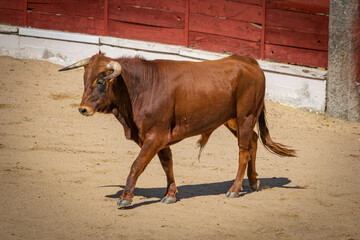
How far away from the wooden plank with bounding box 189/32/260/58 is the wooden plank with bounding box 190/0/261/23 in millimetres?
362

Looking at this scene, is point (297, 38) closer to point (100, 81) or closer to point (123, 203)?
point (100, 81)

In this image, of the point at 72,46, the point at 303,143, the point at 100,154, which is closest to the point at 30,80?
the point at 72,46

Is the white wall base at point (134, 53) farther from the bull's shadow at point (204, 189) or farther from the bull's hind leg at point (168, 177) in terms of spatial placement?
the bull's hind leg at point (168, 177)

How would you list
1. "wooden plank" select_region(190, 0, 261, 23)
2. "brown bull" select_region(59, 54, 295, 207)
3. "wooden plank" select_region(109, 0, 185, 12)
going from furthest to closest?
"wooden plank" select_region(109, 0, 185, 12), "wooden plank" select_region(190, 0, 261, 23), "brown bull" select_region(59, 54, 295, 207)

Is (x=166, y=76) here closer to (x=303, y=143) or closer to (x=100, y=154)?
(x=100, y=154)

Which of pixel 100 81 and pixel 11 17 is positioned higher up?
pixel 100 81

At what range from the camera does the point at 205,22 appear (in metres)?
11.3

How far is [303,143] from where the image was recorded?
866 cm

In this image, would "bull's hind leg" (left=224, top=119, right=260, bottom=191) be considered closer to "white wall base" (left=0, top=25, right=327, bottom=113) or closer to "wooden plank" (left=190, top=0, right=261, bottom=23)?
"white wall base" (left=0, top=25, right=327, bottom=113)

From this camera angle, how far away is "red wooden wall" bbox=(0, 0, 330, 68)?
10133 millimetres

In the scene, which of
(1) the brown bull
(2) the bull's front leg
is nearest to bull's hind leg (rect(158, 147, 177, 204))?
(1) the brown bull

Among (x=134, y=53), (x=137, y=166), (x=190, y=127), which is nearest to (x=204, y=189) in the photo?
(x=190, y=127)

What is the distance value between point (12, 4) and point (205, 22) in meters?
4.18

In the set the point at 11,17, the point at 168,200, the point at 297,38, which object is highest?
the point at 297,38
